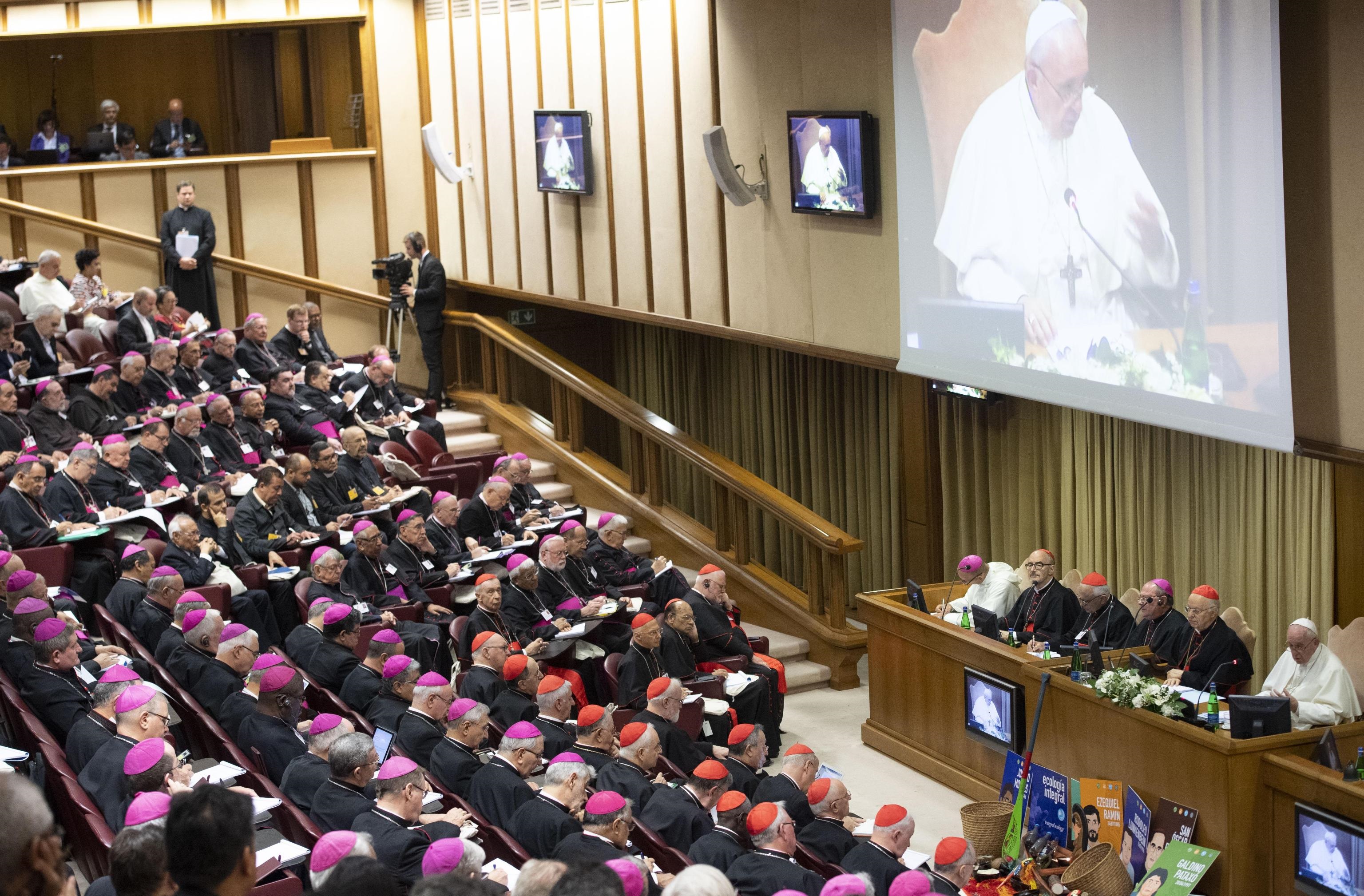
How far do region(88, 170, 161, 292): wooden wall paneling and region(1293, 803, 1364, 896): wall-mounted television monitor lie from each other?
10748mm

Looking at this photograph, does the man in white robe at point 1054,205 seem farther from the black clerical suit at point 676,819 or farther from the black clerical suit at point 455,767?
the black clerical suit at point 455,767

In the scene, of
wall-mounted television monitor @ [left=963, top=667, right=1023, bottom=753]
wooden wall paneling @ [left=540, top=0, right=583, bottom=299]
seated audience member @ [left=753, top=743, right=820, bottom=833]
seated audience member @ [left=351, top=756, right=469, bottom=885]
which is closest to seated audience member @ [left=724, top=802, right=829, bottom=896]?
seated audience member @ [left=753, top=743, right=820, bottom=833]

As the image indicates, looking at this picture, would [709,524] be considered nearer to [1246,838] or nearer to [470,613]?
[470,613]

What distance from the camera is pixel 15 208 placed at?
13.2 metres

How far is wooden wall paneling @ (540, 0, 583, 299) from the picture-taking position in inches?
472

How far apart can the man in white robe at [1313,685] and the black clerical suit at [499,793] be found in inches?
127

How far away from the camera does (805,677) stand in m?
9.60

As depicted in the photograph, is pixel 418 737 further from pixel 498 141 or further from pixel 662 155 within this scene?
pixel 498 141

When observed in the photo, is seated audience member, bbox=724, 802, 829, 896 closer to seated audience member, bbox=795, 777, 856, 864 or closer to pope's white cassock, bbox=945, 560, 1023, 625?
seated audience member, bbox=795, 777, 856, 864

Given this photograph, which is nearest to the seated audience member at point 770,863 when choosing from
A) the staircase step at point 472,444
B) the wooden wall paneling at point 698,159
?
the wooden wall paneling at point 698,159

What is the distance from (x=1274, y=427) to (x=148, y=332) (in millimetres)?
8669

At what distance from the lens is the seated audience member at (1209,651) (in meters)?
7.18

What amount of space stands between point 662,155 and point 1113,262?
4.73 m

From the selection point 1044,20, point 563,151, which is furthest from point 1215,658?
point 563,151
